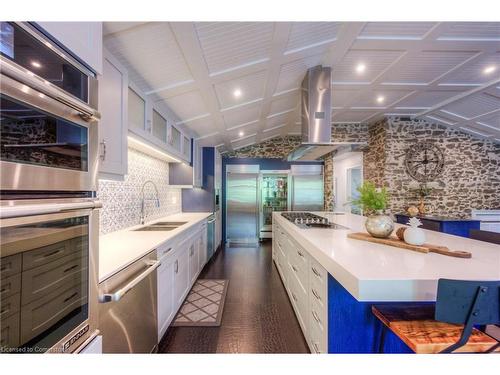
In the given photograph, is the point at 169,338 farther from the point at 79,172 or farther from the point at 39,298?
the point at 79,172

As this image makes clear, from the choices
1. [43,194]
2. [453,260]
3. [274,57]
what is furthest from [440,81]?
[43,194]

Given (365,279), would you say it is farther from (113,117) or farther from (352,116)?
(352,116)

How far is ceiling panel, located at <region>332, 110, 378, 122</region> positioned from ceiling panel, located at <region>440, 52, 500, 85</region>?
1442 mm

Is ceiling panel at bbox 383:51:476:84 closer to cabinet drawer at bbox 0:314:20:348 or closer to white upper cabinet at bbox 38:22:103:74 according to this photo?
white upper cabinet at bbox 38:22:103:74

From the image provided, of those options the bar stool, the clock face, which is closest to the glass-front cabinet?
the clock face

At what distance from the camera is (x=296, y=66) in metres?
2.76

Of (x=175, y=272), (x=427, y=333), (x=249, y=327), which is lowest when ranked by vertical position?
(x=249, y=327)

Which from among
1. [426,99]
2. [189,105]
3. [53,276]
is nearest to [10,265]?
[53,276]

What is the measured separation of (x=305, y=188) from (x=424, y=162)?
2.62 meters

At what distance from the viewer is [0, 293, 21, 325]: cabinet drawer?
67cm

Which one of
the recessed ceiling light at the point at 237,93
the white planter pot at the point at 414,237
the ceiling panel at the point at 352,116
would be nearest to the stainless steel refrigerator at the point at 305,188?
the ceiling panel at the point at 352,116

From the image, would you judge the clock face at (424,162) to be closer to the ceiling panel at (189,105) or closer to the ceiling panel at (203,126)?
the ceiling panel at (203,126)

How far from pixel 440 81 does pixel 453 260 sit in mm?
3229

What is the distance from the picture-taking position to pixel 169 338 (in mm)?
2119
